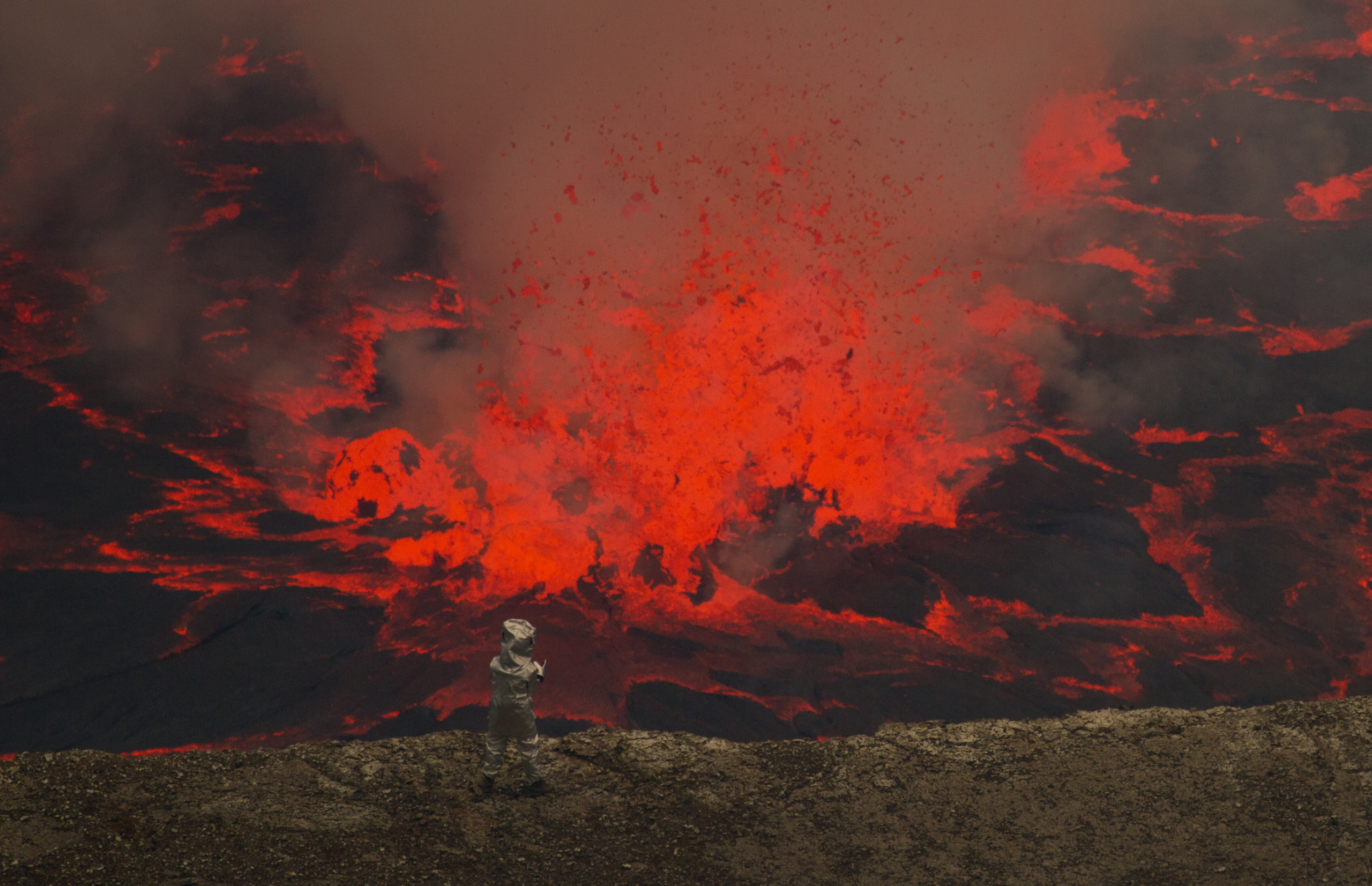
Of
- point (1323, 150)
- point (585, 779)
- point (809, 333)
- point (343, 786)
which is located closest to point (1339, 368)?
point (1323, 150)

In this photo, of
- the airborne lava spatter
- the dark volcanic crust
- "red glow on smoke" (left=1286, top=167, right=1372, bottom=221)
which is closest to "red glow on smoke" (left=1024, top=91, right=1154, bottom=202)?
the airborne lava spatter

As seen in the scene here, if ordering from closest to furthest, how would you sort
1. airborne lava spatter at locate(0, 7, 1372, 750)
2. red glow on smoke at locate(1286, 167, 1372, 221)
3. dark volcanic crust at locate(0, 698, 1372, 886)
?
dark volcanic crust at locate(0, 698, 1372, 886) → airborne lava spatter at locate(0, 7, 1372, 750) → red glow on smoke at locate(1286, 167, 1372, 221)

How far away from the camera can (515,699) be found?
593cm

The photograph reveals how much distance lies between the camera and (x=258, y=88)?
20.0 metres

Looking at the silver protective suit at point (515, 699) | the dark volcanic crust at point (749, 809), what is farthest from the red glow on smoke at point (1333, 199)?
the silver protective suit at point (515, 699)

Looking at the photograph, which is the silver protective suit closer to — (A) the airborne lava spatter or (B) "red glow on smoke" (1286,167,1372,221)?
(A) the airborne lava spatter

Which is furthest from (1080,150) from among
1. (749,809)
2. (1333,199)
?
(749,809)

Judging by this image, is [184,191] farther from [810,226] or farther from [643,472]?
[810,226]

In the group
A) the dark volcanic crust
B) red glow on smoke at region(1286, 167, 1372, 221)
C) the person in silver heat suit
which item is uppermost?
red glow on smoke at region(1286, 167, 1372, 221)

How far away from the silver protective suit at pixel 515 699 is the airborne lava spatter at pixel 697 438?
7.42 m

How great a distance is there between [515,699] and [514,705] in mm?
50

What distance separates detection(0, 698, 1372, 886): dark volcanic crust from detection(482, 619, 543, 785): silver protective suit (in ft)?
1.00

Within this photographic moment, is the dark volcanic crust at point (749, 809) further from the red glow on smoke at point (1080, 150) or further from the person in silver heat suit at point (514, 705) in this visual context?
the red glow on smoke at point (1080, 150)

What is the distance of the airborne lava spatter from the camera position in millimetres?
14047
